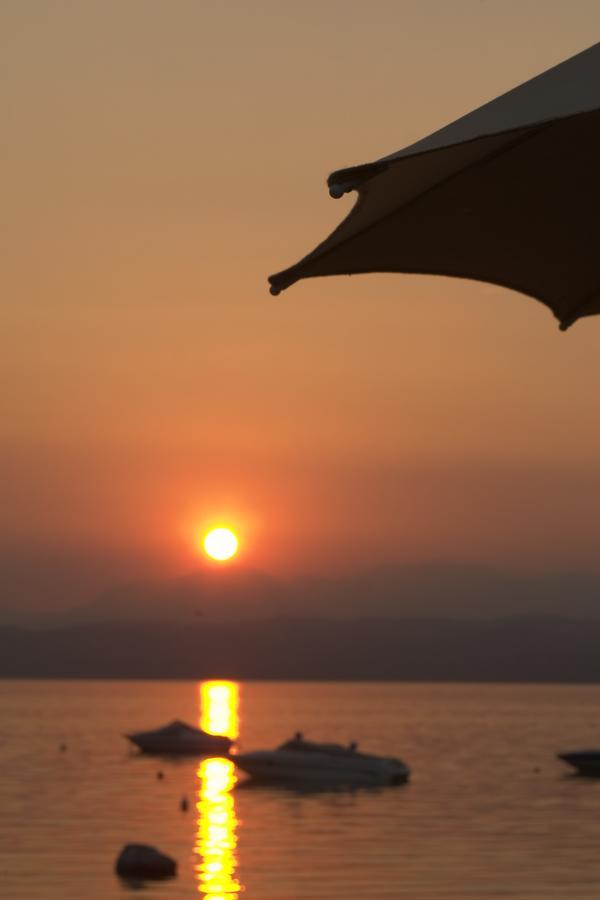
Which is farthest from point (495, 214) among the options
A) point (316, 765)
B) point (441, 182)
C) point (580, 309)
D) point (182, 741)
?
Result: point (182, 741)

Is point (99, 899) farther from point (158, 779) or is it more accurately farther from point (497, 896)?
point (158, 779)

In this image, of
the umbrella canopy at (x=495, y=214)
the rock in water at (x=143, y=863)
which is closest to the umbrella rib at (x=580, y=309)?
the umbrella canopy at (x=495, y=214)

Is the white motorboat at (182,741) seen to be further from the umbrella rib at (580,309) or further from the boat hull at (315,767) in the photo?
the umbrella rib at (580,309)

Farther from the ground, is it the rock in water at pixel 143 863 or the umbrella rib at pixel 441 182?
the rock in water at pixel 143 863

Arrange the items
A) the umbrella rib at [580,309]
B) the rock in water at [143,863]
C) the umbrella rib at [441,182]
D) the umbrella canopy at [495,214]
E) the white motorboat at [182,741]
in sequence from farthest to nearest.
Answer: the white motorboat at [182,741]
the rock in water at [143,863]
the umbrella rib at [580,309]
the umbrella rib at [441,182]
the umbrella canopy at [495,214]

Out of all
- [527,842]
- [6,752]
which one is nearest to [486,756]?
[6,752]

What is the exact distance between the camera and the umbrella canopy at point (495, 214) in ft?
18.4

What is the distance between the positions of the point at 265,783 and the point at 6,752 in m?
50.6

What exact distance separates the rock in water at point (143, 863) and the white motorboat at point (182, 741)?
149 feet

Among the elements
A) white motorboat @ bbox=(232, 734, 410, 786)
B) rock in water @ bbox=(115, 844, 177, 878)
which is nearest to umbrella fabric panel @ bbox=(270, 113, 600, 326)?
rock in water @ bbox=(115, 844, 177, 878)

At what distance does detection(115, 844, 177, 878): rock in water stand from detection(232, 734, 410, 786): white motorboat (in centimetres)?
2178

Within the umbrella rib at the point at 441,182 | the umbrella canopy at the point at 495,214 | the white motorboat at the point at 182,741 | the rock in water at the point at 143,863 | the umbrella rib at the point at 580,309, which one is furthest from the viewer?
the white motorboat at the point at 182,741

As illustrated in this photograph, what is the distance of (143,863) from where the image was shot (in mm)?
44219

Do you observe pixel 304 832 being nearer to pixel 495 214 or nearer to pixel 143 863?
pixel 143 863
